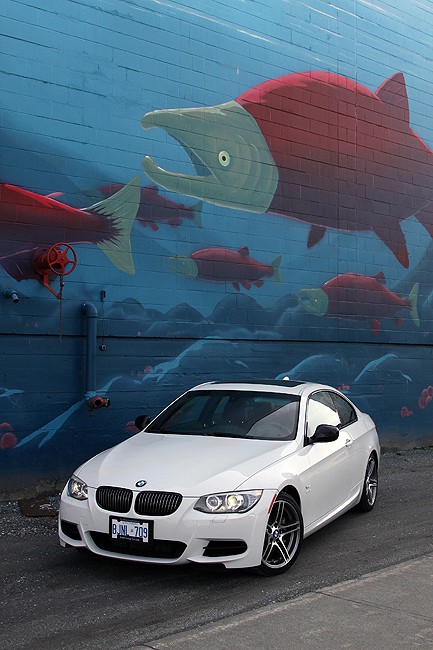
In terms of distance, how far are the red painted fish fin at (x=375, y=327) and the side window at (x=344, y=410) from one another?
18.0 ft

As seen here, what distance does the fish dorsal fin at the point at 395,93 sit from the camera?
14.2 meters

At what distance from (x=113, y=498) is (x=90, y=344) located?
4.04m

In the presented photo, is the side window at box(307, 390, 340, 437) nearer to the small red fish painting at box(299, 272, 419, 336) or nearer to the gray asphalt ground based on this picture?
the gray asphalt ground

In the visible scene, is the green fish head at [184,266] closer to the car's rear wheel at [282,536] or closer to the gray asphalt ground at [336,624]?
the car's rear wheel at [282,536]

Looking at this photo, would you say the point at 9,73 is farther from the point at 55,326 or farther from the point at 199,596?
the point at 199,596

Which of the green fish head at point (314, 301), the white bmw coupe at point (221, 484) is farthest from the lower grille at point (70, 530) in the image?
the green fish head at point (314, 301)

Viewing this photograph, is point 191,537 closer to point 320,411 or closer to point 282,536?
point 282,536

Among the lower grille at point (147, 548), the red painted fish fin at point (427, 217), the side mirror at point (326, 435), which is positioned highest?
the red painted fish fin at point (427, 217)

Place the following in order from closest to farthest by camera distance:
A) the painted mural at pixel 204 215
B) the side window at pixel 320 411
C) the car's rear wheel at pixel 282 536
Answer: the car's rear wheel at pixel 282 536 < the side window at pixel 320 411 < the painted mural at pixel 204 215

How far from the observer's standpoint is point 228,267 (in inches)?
447

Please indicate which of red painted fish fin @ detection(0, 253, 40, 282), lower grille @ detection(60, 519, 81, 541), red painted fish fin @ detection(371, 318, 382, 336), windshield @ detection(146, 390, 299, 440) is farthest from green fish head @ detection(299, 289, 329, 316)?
lower grille @ detection(60, 519, 81, 541)

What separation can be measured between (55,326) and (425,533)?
4.91 meters

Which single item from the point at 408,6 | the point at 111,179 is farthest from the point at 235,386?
the point at 408,6

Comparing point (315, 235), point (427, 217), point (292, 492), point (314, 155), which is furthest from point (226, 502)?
point (427, 217)
